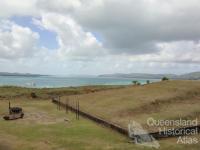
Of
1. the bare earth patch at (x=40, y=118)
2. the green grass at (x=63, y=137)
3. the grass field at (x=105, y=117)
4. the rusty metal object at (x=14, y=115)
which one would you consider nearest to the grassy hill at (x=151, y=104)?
the grass field at (x=105, y=117)

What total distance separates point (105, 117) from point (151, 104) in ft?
14.4

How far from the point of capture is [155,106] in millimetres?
24281

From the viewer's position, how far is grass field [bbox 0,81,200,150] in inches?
620

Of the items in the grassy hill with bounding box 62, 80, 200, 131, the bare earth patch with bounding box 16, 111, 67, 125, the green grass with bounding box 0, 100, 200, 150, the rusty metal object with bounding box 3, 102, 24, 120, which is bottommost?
the green grass with bounding box 0, 100, 200, 150

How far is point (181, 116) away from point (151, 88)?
1128 centimetres

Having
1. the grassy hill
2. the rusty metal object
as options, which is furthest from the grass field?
the rusty metal object

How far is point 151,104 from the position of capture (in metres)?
24.6

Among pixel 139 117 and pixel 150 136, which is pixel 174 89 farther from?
pixel 150 136

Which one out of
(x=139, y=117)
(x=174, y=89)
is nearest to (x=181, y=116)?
(x=139, y=117)

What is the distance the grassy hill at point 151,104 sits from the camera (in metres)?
21.5

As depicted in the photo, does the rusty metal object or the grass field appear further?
the rusty metal object

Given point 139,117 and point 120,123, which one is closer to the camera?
point 120,123

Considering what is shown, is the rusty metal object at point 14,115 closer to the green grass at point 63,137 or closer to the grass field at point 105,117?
the grass field at point 105,117

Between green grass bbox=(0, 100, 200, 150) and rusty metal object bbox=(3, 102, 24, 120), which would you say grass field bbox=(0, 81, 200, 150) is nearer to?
green grass bbox=(0, 100, 200, 150)
